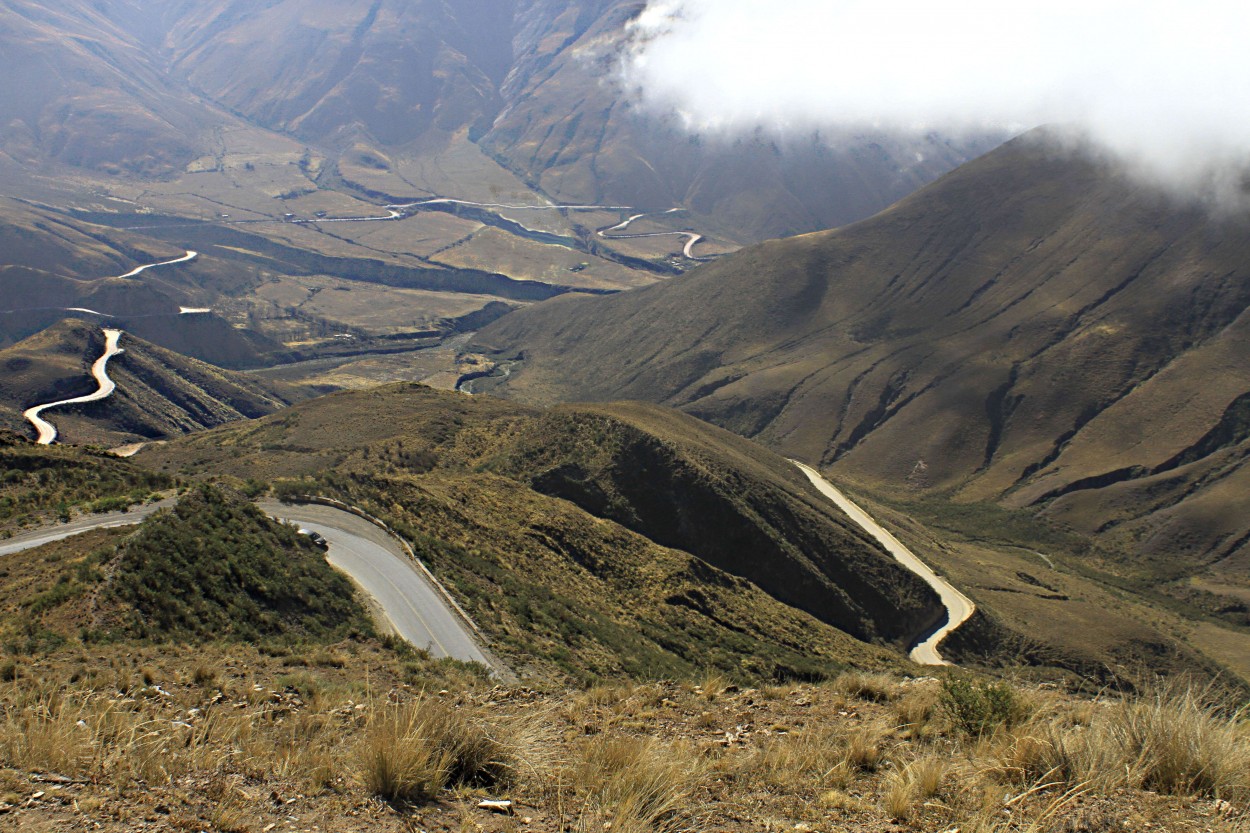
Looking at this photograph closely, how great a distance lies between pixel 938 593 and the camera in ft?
178

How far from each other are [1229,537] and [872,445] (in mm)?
40771

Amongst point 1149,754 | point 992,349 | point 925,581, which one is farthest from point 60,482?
point 992,349

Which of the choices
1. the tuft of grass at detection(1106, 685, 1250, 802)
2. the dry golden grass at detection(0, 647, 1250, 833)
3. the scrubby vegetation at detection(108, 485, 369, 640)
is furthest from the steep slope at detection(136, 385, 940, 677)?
the tuft of grass at detection(1106, 685, 1250, 802)

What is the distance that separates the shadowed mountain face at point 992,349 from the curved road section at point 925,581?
3547cm

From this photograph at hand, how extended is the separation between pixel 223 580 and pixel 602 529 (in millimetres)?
21958

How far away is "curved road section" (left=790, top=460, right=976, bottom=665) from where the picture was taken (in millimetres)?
47594

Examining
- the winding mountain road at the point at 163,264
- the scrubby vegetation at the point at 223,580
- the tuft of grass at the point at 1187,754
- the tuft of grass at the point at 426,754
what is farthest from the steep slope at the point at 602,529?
the winding mountain road at the point at 163,264

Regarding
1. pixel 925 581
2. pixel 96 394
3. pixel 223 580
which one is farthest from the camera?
pixel 96 394

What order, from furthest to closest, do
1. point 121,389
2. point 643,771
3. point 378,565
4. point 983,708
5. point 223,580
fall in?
point 121,389
point 378,565
point 223,580
point 983,708
point 643,771

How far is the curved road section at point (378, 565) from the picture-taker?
25.5 metres

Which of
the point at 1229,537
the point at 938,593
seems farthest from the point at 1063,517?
the point at 938,593

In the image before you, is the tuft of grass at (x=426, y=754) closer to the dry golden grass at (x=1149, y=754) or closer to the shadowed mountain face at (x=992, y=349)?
the dry golden grass at (x=1149, y=754)

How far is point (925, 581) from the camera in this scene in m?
54.6

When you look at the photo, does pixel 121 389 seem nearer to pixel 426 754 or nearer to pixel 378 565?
pixel 378 565
